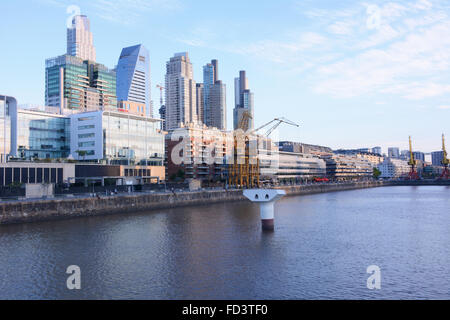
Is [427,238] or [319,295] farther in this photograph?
[427,238]

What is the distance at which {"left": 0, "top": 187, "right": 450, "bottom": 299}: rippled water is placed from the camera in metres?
25.5

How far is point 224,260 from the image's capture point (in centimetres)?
3353

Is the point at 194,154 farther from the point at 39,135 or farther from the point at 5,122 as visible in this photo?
the point at 5,122

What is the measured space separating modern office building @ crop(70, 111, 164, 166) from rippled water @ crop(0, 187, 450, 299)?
174 feet

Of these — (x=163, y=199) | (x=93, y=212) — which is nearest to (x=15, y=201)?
(x=93, y=212)

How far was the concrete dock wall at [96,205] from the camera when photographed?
56656 millimetres

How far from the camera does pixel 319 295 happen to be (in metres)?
24.5

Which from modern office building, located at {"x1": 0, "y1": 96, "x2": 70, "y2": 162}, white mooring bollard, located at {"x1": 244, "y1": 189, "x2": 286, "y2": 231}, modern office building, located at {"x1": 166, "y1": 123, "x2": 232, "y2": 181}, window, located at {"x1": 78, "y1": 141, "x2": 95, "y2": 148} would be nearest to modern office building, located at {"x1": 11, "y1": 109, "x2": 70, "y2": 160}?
modern office building, located at {"x1": 0, "y1": 96, "x2": 70, "y2": 162}

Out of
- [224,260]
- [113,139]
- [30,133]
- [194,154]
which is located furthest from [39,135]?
[224,260]

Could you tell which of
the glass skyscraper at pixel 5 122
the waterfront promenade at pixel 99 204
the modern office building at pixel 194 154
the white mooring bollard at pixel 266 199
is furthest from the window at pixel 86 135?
the white mooring bollard at pixel 266 199

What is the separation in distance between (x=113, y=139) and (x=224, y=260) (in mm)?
83034

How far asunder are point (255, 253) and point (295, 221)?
26.6m

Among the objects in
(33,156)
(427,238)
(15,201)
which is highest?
(33,156)
